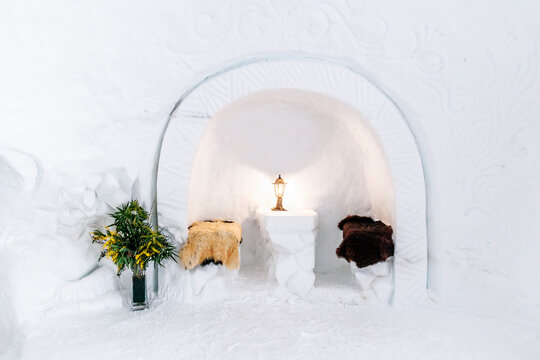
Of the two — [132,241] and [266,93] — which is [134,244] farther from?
[266,93]

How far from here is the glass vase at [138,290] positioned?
2.71m

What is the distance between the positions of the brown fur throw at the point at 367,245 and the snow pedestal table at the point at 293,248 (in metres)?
0.28

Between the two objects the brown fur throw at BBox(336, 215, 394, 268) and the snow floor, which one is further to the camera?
the brown fur throw at BBox(336, 215, 394, 268)

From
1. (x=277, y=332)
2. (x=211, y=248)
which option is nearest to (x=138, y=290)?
(x=211, y=248)

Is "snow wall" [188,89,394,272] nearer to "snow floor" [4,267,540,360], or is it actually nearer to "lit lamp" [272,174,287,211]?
"lit lamp" [272,174,287,211]

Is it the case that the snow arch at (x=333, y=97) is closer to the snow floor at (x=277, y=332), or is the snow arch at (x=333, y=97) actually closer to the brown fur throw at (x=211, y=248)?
the brown fur throw at (x=211, y=248)

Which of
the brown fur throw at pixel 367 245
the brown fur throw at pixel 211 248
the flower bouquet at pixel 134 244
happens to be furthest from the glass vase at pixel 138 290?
the brown fur throw at pixel 367 245

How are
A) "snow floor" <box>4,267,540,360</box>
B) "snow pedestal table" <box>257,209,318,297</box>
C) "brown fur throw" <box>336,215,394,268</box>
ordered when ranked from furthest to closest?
1. "snow pedestal table" <box>257,209,318,297</box>
2. "brown fur throw" <box>336,215,394,268</box>
3. "snow floor" <box>4,267,540,360</box>

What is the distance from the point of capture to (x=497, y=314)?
2.74 meters

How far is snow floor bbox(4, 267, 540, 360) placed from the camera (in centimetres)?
217

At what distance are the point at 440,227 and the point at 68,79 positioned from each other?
3021mm

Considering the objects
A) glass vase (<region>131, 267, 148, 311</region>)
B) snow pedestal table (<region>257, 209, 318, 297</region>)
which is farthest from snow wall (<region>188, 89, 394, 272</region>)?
glass vase (<region>131, 267, 148, 311</region>)

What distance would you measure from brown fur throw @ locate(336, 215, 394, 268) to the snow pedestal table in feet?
0.93

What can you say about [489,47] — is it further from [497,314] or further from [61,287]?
[61,287]
